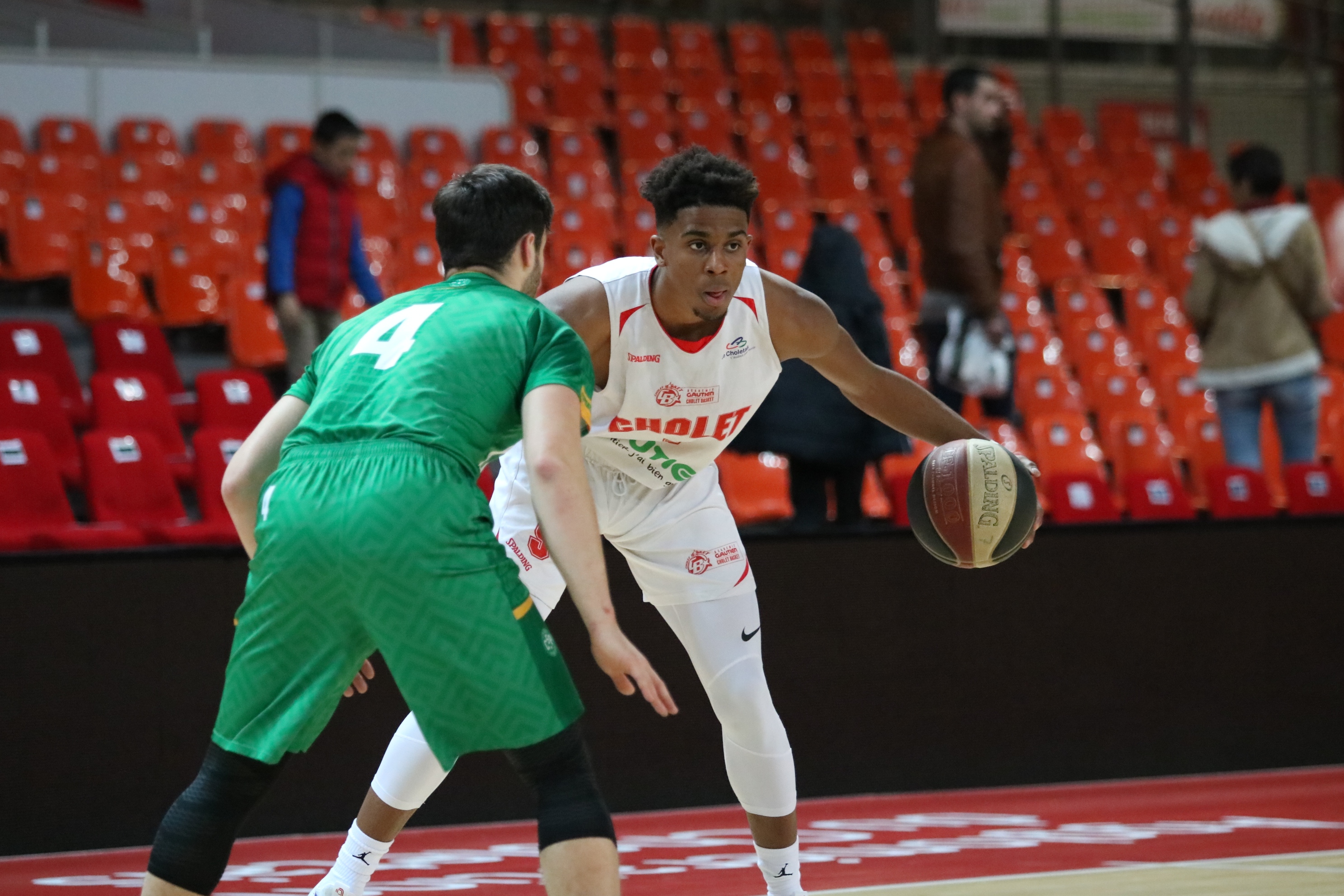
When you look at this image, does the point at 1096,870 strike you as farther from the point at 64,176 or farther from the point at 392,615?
the point at 64,176

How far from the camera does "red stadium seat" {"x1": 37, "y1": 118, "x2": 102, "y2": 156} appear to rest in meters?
9.95

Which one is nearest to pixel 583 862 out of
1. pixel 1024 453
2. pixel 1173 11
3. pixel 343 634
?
pixel 343 634

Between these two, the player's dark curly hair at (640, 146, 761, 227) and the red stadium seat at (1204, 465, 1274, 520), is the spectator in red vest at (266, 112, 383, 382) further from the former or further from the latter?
the player's dark curly hair at (640, 146, 761, 227)

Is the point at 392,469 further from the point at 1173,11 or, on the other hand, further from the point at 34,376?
the point at 1173,11

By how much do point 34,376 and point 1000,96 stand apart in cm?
397

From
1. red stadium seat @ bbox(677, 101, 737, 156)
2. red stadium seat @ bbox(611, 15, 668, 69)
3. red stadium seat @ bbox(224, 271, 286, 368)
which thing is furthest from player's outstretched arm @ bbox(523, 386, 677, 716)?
red stadium seat @ bbox(611, 15, 668, 69)

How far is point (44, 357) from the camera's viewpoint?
274 inches

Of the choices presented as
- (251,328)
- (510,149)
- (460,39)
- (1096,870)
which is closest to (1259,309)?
(1096,870)

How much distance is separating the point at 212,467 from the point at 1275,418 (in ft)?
14.5

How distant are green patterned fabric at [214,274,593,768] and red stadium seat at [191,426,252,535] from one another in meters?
3.51

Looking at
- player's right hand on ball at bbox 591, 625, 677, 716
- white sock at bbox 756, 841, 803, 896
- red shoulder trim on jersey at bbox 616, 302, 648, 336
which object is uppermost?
red shoulder trim on jersey at bbox 616, 302, 648, 336

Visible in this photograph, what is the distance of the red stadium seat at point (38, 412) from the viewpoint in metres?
6.34

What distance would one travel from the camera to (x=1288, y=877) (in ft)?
12.6

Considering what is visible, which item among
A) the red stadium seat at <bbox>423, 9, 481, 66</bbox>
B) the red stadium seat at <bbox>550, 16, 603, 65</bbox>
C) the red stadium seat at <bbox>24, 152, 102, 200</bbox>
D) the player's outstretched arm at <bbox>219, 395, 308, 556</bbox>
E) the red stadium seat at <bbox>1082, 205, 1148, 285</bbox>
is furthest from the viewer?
the red stadium seat at <bbox>550, 16, 603, 65</bbox>
